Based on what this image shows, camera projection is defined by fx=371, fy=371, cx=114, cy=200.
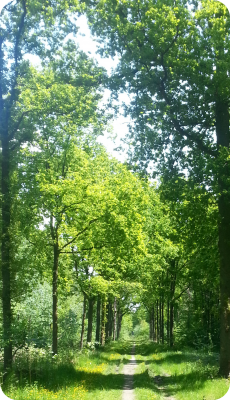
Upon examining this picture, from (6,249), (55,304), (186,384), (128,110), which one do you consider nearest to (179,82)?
(128,110)

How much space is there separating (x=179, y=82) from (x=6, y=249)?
8782 mm

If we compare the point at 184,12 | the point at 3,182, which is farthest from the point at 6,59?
the point at 184,12

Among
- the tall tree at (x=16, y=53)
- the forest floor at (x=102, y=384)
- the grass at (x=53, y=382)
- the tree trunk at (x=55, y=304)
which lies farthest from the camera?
the tree trunk at (x=55, y=304)

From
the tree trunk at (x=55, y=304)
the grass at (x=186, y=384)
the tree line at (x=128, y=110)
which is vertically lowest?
the grass at (x=186, y=384)

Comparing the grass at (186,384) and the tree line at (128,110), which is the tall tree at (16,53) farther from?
the grass at (186,384)

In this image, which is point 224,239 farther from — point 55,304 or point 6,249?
point 55,304

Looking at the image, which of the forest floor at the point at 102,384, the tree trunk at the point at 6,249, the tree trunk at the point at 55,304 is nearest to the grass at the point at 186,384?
the forest floor at the point at 102,384

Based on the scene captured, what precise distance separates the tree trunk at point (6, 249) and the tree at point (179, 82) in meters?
4.92

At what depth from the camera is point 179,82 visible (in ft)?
43.8

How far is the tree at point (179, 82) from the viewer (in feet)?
39.9

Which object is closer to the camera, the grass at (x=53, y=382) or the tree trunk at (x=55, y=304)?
the grass at (x=53, y=382)

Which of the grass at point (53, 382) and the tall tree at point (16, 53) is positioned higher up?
the tall tree at point (16, 53)

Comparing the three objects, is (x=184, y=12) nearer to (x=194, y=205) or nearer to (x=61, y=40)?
(x=61, y=40)

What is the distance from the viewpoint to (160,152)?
47.6 feet
